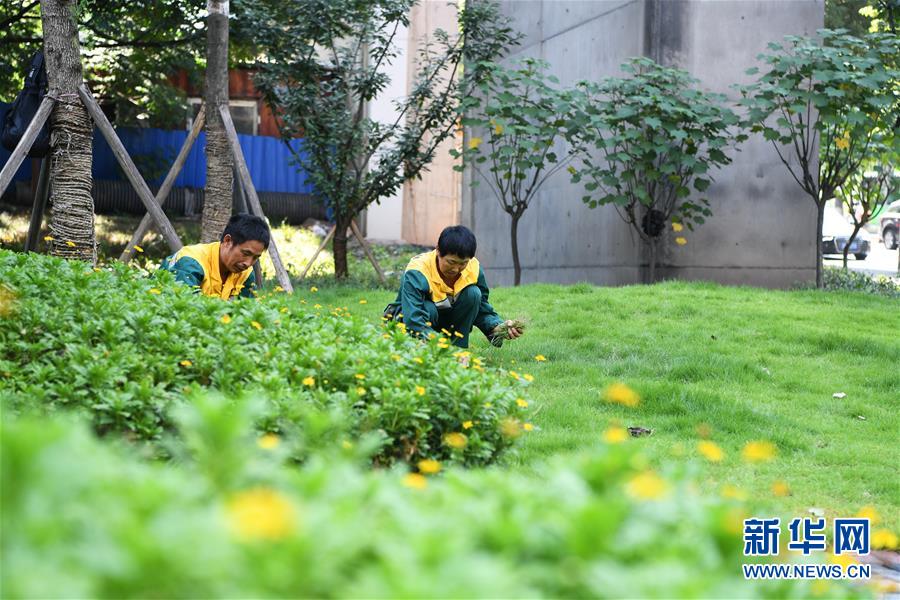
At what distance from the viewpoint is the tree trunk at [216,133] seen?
990 centimetres

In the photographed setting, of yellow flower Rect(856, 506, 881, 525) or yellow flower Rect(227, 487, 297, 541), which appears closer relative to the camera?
yellow flower Rect(227, 487, 297, 541)

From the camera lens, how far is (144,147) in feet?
56.5

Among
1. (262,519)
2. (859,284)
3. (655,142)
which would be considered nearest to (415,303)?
(655,142)

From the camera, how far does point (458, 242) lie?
5969 mm

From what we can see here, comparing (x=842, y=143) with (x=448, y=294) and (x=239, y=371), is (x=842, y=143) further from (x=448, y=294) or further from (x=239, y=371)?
(x=239, y=371)

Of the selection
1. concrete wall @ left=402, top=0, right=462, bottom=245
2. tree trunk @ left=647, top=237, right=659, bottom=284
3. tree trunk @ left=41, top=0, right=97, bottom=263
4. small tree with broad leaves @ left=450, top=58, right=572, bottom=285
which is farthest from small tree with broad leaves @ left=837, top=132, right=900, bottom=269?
tree trunk @ left=41, top=0, right=97, bottom=263

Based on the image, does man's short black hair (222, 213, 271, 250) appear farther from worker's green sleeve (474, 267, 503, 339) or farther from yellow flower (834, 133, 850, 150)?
yellow flower (834, 133, 850, 150)

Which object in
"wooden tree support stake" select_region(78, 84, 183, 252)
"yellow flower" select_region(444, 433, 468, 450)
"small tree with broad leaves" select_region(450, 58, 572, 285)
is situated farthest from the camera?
"small tree with broad leaves" select_region(450, 58, 572, 285)

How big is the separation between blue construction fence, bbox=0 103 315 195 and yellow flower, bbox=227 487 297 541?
13.3 metres

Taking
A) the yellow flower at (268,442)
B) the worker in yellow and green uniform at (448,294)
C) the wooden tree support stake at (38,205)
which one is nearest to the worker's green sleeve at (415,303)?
the worker in yellow and green uniform at (448,294)

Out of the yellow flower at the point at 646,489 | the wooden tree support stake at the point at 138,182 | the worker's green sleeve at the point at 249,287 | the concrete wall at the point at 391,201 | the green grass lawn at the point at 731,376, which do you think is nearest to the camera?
the yellow flower at the point at 646,489

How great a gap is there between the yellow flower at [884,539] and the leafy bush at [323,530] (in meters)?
2.25

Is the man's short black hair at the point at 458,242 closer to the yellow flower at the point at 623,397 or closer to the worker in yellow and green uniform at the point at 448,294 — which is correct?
the worker in yellow and green uniform at the point at 448,294

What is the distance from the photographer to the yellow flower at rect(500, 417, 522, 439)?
4.02 metres
